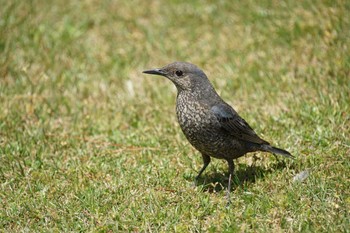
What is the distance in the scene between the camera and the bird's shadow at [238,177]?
6.33 metres

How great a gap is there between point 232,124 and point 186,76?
28.9 inches

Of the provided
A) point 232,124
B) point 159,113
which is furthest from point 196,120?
point 159,113

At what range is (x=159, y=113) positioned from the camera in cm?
827

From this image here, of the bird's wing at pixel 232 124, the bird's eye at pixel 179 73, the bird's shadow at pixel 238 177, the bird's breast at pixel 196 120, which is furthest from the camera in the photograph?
the bird's eye at pixel 179 73

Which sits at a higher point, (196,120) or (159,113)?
(196,120)

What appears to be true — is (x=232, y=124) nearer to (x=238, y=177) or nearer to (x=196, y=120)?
(x=196, y=120)

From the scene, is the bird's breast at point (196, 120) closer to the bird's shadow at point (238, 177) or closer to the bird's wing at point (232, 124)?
the bird's wing at point (232, 124)

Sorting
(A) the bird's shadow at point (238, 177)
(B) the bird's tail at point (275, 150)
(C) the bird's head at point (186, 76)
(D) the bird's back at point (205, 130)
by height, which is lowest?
(A) the bird's shadow at point (238, 177)

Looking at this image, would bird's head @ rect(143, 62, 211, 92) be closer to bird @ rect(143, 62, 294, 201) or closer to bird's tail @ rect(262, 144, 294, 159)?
bird @ rect(143, 62, 294, 201)

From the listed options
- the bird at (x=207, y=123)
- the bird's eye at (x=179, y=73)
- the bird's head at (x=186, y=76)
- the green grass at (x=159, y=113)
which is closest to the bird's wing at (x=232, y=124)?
Answer: the bird at (x=207, y=123)

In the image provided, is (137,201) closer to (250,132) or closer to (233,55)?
(250,132)

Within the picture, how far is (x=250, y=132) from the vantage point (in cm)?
632

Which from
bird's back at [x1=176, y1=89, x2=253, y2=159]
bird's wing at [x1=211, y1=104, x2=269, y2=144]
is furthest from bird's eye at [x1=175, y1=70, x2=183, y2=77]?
bird's wing at [x1=211, y1=104, x2=269, y2=144]

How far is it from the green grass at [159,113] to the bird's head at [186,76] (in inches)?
39.1
